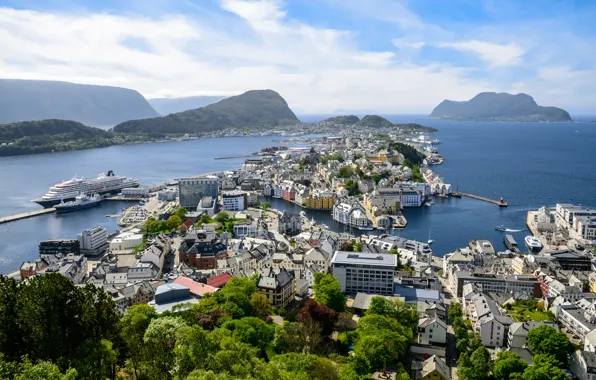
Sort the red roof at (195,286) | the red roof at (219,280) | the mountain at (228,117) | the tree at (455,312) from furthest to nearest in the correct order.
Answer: the mountain at (228,117) < the red roof at (219,280) < the red roof at (195,286) < the tree at (455,312)

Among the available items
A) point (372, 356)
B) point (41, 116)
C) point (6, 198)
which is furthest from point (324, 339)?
point (41, 116)

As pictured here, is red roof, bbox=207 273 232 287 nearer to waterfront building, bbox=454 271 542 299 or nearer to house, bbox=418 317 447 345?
house, bbox=418 317 447 345

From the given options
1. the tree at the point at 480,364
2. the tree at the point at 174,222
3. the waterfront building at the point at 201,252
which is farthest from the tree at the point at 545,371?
the tree at the point at 174,222

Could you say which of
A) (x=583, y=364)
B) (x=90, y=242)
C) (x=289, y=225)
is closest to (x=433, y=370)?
(x=583, y=364)

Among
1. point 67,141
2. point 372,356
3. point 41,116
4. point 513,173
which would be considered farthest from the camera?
point 41,116

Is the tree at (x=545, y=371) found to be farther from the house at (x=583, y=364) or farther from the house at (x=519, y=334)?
the house at (x=519, y=334)

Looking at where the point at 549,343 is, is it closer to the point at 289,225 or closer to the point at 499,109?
the point at 289,225

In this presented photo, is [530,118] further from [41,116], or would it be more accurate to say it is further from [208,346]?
[208,346]
